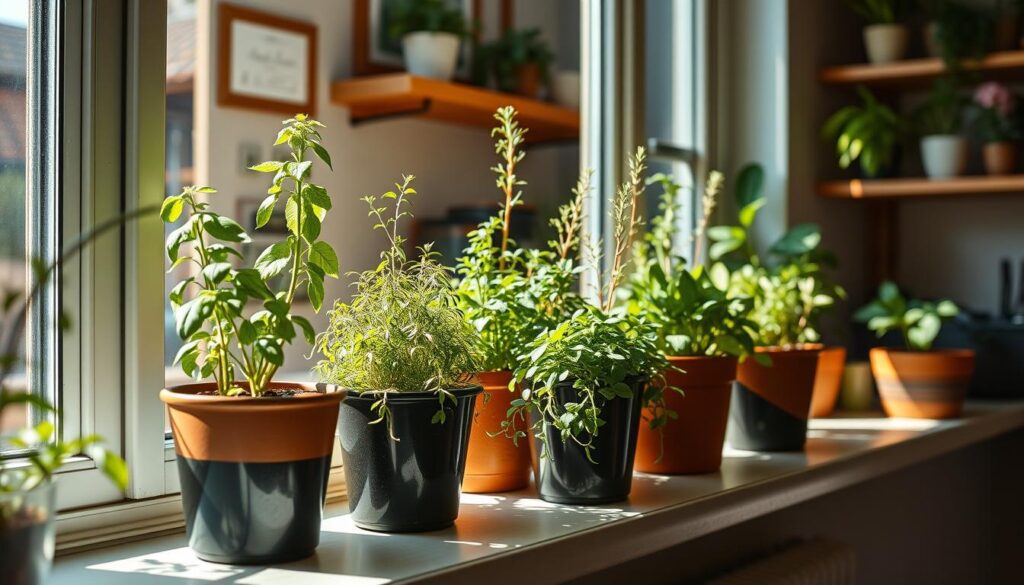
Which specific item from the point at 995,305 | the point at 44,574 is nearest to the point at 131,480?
the point at 44,574

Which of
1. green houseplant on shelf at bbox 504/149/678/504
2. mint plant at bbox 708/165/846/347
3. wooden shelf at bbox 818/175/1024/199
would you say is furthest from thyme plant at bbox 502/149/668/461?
wooden shelf at bbox 818/175/1024/199

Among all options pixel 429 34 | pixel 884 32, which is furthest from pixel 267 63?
pixel 884 32

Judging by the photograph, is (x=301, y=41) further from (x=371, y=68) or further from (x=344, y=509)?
(x=344, y=509)

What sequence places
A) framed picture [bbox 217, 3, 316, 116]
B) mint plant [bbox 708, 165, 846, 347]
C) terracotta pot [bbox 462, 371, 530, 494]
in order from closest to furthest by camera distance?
terracotta pot [bbox 462, 371, 530, 494]
mint plant [bbox 708, 165, 846, 347]
framed picture [bbox 217, 3, 316, 116]

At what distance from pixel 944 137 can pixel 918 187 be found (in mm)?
156

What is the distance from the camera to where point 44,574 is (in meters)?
0.79

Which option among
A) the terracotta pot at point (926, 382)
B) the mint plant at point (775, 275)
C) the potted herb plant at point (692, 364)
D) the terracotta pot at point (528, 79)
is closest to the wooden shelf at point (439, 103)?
the terracotta pot at point (528, 79)

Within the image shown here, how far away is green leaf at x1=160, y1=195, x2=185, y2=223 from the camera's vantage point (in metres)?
1.07

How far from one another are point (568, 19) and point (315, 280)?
1.91 m

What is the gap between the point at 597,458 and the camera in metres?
1.30

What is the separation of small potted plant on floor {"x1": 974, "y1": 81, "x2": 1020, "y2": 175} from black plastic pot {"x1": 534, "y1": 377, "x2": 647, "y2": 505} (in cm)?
152

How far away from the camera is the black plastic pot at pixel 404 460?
3.74 feet

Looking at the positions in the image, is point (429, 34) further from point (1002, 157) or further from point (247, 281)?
point (247, 281)

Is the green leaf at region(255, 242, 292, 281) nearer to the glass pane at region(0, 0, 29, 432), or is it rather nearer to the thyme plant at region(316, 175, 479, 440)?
the thyme plant at region(316, 175, 479, 440)
